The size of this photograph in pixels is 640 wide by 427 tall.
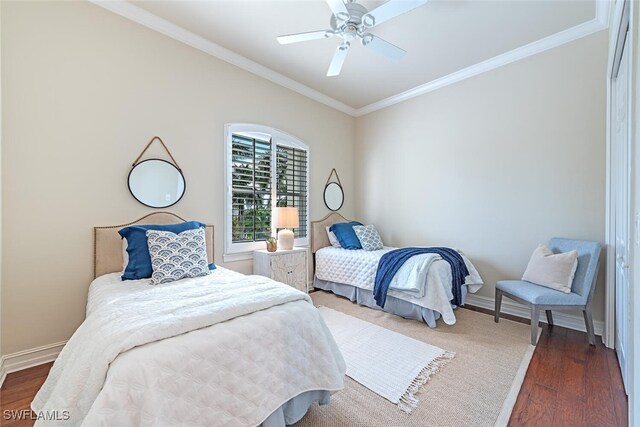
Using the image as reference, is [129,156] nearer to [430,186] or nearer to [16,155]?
[16,155]

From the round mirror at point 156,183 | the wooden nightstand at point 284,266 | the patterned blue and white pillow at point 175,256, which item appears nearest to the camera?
the patterned blue and white pillow at point 175,256

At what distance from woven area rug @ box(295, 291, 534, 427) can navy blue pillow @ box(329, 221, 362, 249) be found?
4.27 ft

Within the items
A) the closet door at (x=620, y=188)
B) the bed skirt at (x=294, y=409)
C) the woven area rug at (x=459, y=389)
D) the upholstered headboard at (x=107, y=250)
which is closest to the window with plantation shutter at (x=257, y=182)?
the upholstered headboard at (x=107, y=250)

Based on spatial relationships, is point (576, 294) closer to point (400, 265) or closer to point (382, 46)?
point (400, 265)

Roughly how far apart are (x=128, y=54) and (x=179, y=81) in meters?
0.44

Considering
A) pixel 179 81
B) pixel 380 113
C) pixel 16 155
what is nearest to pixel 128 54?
pixel 179 81

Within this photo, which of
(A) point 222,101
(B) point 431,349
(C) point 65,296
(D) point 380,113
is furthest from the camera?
(D) point 380,113

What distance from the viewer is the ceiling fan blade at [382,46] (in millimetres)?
2322

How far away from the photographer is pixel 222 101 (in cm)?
312

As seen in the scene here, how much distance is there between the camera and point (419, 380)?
191 cm

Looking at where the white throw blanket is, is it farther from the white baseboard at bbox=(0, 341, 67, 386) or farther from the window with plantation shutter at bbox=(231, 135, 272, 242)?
the white baseboard at bbox=(0, 341, 67, 386)

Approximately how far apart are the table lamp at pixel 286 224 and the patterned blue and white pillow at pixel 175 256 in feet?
3.95

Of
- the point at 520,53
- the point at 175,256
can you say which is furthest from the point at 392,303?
the point at 520,53

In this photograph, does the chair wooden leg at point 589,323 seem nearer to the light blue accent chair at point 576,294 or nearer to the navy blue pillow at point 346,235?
the light blue accent chair at point 576,294
